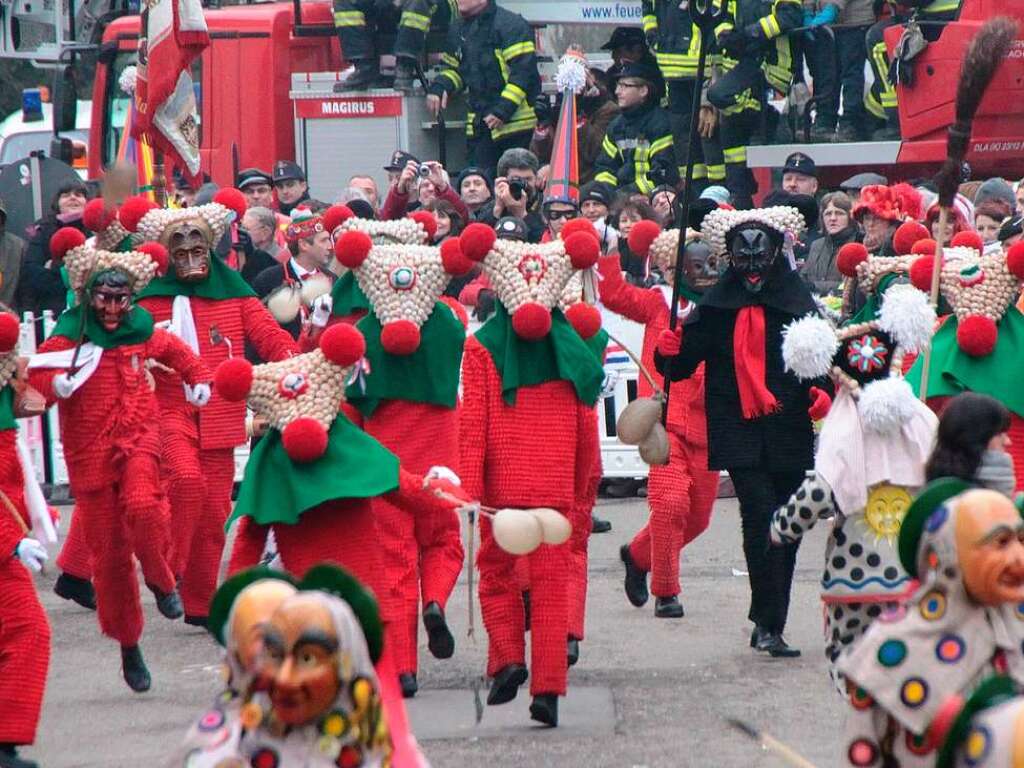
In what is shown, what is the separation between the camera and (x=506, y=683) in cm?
809

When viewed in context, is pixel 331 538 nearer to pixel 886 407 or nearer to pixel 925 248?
pixel 886 407

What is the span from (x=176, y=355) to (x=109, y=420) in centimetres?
45

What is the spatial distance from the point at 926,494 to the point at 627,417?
373 centimetres

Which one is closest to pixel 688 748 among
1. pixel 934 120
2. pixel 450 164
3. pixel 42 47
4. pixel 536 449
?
pixel 536 449

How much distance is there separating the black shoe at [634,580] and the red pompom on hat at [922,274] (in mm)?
2219

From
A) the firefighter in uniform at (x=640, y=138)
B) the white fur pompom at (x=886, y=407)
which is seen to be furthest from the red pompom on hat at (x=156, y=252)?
the firefighter in uniform at (x=640, y=138)

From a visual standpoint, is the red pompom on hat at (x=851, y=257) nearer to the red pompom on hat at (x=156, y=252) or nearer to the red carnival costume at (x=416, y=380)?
the red carnival costume at (x=416, y=380)

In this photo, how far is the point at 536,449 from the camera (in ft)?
26.7

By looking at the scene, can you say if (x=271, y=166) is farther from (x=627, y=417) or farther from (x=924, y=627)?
(x=924, y=627)

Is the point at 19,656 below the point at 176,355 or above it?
below

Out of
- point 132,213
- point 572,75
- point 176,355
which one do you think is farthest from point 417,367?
point 572,75

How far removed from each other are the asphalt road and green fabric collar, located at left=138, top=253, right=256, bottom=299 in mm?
1573

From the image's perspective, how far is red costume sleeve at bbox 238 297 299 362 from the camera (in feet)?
32.6

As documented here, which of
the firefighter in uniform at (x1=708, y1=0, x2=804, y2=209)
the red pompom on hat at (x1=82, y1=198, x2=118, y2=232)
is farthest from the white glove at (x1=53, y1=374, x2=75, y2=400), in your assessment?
the firefighter in uniform at (x1=708, y1=0, x2=804, y2=209)
